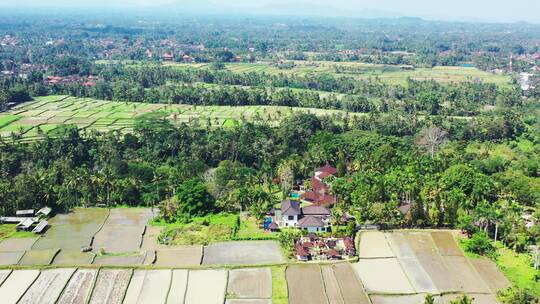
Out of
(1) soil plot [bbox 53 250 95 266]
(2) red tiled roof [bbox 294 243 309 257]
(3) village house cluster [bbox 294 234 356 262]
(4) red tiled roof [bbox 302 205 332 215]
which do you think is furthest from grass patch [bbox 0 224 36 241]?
(4) red tiled roof [bbox 302 205 332 215]

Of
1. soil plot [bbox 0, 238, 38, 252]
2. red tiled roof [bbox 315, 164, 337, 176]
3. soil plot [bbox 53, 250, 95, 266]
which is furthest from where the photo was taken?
red tiled roof [bbox 315, 164, 337, 176]

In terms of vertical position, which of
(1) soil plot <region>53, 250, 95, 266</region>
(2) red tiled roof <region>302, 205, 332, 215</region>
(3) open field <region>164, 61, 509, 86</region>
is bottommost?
(3) open field <region>164, 61, 509, 86</region>

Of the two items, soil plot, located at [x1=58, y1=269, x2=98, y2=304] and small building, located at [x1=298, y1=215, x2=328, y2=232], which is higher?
soil plot, located at [x1=58, y1=269, x2=98, y2=304]

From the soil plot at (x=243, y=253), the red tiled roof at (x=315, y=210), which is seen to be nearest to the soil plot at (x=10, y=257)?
the soil plot at (x=243, y=253)

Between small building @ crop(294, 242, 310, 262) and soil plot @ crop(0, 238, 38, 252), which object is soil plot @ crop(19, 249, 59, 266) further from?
small building @ crop(294, 242, 310, 262)

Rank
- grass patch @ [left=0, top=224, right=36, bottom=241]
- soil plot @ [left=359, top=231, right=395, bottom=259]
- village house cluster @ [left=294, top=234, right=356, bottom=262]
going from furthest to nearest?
grass patch @ [left=0, top=224, right=36, bottom=241]
soil plot @ [left=359, top=231, right=395, bottom=259]
village house cluster @ [left=294, top=234, right=356, bottom=262]

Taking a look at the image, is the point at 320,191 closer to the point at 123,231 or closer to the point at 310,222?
the point at 310,222

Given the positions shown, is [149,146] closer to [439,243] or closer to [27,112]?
[27,112]

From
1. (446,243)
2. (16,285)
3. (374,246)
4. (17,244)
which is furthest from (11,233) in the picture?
(446,243)
